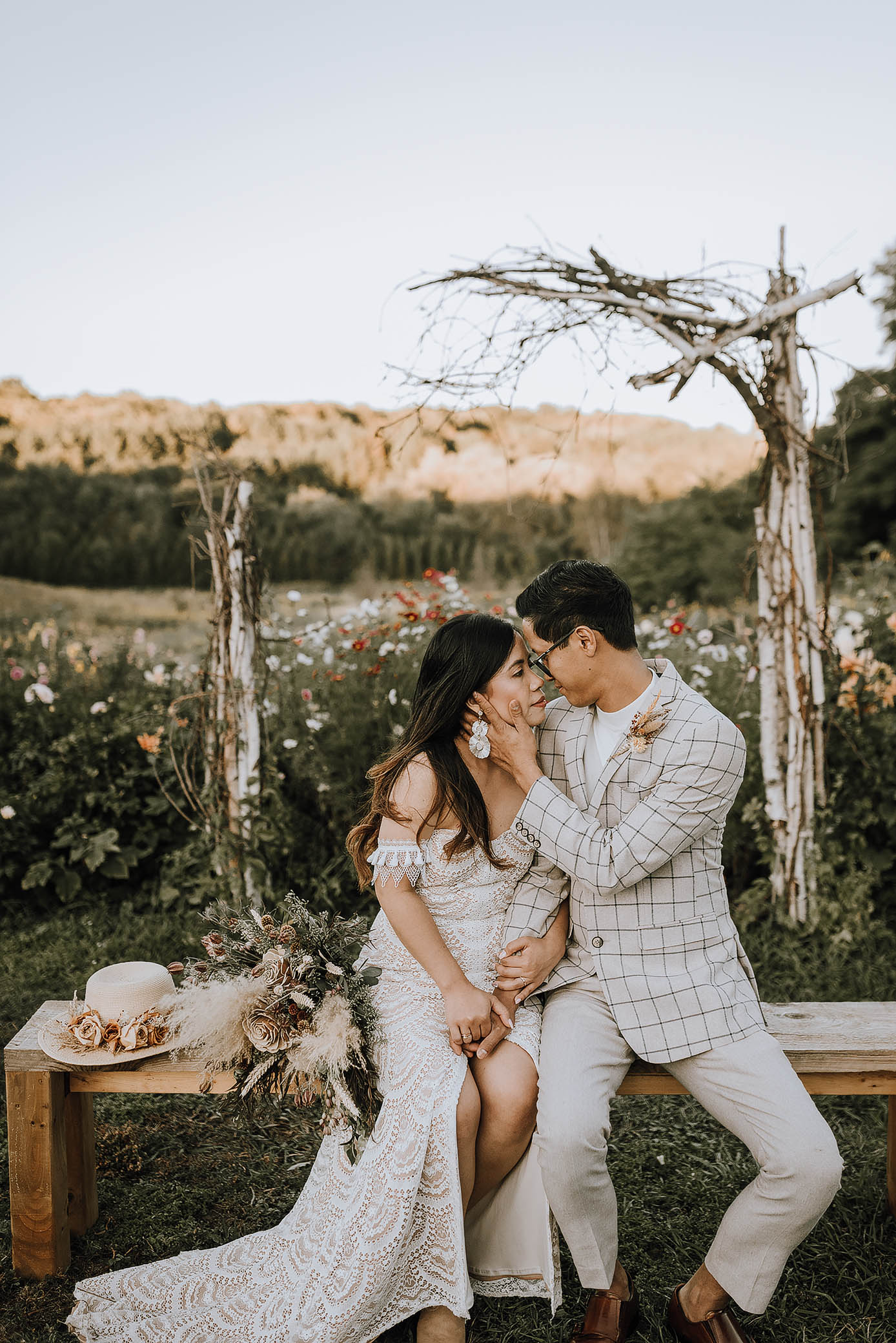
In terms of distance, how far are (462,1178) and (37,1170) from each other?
1.06 meters

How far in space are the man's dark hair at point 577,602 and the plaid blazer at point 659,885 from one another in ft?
0.72

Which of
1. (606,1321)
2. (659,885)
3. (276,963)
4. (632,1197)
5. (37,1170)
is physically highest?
(659,885)

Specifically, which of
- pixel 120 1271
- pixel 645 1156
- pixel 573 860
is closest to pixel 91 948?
pixel 120 1271

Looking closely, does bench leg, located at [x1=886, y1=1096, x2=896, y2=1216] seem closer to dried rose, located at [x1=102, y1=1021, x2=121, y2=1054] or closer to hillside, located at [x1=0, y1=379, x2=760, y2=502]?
dried rose, located at [x1=102, y1=1021, x2=121, y2=1054]

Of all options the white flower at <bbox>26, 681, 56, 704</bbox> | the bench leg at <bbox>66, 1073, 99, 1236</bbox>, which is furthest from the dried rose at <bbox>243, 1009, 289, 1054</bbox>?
the white flower at <bbox>26, 681, 56, 704</bbox>

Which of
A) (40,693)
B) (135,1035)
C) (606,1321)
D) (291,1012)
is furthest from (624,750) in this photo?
(40,693)

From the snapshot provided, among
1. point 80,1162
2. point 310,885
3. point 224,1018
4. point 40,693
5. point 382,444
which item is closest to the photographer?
point 224,1018

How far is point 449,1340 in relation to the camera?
2.09 metres

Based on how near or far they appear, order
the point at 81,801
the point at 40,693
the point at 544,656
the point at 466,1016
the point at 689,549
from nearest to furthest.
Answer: the point at 466,1016
the point at 544,656
the point at 40,693
the point at 81,801
the point at 689,549

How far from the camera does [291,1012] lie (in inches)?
84.7

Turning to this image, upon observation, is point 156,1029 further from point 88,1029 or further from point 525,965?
point 525,965

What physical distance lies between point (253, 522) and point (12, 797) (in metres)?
1.90

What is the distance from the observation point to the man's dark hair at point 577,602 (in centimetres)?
240

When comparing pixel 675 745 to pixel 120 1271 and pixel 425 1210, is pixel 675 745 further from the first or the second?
pixel 120 1271
